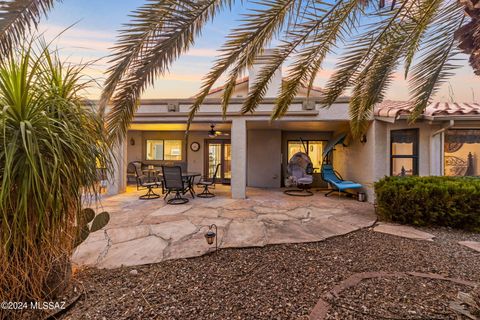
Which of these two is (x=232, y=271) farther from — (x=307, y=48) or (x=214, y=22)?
(x=307, y=48)

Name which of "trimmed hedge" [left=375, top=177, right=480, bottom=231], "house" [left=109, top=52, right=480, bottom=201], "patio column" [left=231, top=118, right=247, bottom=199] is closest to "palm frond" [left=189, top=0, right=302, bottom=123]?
"house" [left=109, top=52, right=480, bottom=201]

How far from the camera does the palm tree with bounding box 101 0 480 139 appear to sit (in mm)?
2414

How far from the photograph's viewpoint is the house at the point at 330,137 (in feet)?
21.9

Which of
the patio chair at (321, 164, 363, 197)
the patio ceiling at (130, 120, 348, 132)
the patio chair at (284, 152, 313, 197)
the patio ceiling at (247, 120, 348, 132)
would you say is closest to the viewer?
the patio chair at (321, 164, 363, 197)

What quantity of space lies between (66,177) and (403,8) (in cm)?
435

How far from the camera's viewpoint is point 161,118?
27.3ft

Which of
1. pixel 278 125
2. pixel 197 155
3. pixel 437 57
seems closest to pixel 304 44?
pixel 437 57

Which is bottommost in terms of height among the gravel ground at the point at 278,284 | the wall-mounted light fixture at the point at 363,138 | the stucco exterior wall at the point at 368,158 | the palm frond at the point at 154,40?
the gravel ground at the point at 278,284

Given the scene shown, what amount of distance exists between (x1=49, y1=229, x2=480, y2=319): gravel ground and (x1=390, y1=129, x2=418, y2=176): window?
12.7 ft

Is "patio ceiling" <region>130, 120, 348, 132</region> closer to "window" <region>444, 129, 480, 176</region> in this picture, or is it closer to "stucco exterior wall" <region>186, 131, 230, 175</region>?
"stucco exterior wall" <region>186, 131, 230, 175</region>

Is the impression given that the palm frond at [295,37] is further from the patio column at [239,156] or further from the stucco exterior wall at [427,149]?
the stucco exterior wall at [427,149]

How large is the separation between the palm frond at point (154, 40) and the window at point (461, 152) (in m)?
7.76

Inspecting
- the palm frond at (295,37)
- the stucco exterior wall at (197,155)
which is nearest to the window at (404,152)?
the palm frond at (295,37)

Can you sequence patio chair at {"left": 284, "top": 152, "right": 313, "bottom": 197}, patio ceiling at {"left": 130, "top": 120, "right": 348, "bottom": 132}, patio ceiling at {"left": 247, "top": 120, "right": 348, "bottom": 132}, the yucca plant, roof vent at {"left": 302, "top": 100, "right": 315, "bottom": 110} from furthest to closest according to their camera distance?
patio chair at {"left": 284, "top": 152, "right": 313, "bottom": 197}
patio ceiling at {"left": 130, "top": 120, "right": 348, "bottom": 132}
patio ceiling at {"left": 247, "top": 120, "right": 348, "bottom": 132}
roof vent at {"left": 302, "top": 100, "right": 315, "bottom": 110}
the yucca plant
